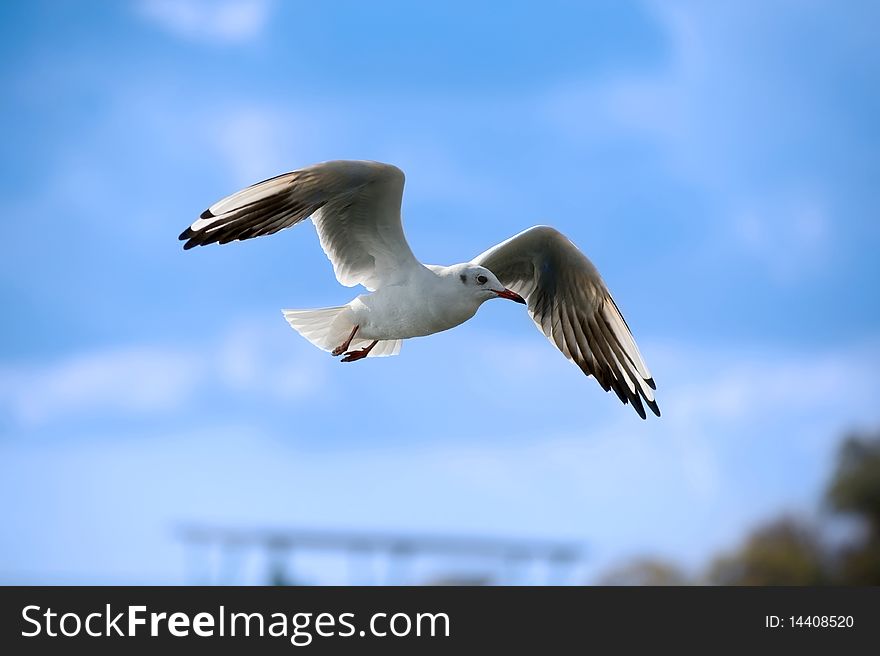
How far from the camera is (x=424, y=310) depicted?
4043 millimetres

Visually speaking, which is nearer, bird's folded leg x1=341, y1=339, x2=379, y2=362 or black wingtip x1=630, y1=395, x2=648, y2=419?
bird's folded leg x1=341, y1=339, x2=379, y2=362

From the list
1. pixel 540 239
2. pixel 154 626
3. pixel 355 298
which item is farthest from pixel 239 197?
pixel 154 626

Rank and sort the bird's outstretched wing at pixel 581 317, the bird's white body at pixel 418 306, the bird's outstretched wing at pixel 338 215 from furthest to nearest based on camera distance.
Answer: the bird's outstretched wing at pixel 581 317
the bird's white body at pixel 418 306
the bird's outstretched wing at pixel 338 215

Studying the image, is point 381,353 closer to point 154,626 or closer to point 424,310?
point 424,310

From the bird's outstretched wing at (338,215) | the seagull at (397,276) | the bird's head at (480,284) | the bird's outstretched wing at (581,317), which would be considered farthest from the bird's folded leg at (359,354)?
the bird's outstretched wing at (581,317)

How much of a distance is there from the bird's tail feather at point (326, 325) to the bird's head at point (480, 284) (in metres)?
0.41

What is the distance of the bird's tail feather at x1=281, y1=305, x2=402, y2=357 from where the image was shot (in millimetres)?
4211

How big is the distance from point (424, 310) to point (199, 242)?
0.75 meters

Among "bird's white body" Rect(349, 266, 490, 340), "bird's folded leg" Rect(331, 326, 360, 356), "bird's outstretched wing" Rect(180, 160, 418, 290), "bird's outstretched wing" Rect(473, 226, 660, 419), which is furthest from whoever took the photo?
"bird's outstretched wing" Rect(473, 226, 660, 419)

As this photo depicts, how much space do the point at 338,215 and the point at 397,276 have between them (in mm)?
298

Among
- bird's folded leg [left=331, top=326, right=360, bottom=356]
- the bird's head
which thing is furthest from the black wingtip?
bird's folded leg [left=331, top=326, right=360, bottom=356]

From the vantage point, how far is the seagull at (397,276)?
13.0 ft

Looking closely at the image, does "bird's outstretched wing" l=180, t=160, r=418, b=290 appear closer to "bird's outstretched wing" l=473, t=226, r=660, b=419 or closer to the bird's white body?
the bird's white body

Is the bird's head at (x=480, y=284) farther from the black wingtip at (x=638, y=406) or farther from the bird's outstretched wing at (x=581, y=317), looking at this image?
the black wingtip at (x=638, y=406)
